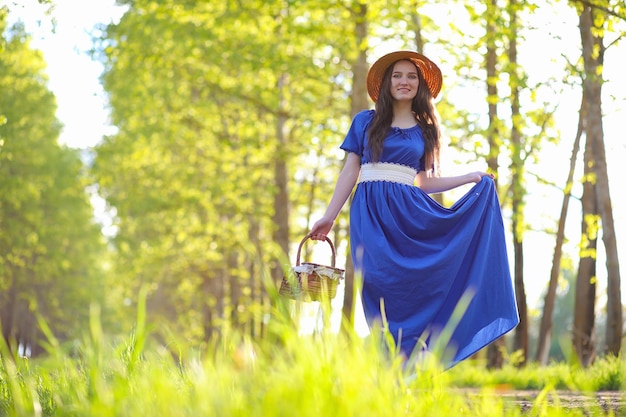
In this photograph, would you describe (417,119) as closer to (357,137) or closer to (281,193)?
(357,137)

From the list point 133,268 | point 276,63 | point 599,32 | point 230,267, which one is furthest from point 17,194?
point 599,32

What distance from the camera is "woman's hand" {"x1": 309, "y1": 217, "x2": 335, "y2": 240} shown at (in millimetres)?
5180

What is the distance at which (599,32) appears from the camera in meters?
7.72

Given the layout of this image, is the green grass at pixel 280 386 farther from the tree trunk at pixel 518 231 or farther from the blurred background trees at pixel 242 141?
the tree trunk at pixel 518 231

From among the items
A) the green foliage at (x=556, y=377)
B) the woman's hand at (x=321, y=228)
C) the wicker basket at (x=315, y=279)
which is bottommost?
the green foliage at (x=556, y=377)

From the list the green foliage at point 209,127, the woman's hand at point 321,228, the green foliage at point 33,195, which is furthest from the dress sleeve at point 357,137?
the green foliage at point 33,195

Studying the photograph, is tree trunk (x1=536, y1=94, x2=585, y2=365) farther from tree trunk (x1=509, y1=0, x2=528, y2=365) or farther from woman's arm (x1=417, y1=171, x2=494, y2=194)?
woman's arm (x1=417, y1=171, x2=494, y2=194)

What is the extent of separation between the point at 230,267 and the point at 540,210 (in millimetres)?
7688

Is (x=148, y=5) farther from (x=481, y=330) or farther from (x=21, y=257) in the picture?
(x=21, y=257)

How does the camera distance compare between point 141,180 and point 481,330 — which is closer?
point 481,330

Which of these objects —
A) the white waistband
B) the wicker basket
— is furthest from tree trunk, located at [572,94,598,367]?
the wicker basket

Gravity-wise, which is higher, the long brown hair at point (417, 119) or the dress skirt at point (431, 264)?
the long brown hair at point (417, 119)

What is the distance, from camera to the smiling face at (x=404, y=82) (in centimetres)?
550

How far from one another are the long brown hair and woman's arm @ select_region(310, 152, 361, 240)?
0.19 metres
